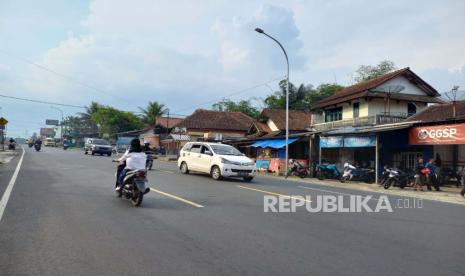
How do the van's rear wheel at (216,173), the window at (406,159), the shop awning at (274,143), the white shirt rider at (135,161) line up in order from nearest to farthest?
the white shirt rider at (135,161)
the van's rear wheel at (216,173)
the window at (406,159)
the shop awning at (274,143)

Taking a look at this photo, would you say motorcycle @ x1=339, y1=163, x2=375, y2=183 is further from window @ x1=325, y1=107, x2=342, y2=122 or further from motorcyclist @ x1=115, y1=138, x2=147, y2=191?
motorcyclist @ x1=115, y1=138, x2=147, y2=191

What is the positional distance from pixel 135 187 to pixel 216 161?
7.49 metres

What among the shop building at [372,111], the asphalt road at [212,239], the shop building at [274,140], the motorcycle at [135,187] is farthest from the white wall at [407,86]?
the motorcycle at [135,187]

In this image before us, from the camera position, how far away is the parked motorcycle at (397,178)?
17.4 metres

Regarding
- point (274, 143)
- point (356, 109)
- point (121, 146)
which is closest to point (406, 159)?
point (356, 109)

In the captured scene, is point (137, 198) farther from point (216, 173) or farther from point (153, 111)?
point (153, 111)

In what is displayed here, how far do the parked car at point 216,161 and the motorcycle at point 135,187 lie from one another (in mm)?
6893

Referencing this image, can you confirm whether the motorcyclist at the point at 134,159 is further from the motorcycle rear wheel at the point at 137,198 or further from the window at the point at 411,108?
the window at the point at 411,108

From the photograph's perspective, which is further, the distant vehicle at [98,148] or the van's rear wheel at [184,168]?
the distant vehicle at [98,148]

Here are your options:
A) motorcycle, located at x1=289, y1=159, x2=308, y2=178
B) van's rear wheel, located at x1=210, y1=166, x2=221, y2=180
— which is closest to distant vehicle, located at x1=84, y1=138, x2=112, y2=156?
motorcycle, located at x1=289, y1=159, x2=308, y2=178

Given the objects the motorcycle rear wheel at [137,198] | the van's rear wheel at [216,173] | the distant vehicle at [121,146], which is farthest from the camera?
the distant vehicle at [121,146]

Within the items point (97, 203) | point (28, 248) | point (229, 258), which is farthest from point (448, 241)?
point (97, 203)

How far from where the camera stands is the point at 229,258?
4.97m

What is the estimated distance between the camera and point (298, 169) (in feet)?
75.2
